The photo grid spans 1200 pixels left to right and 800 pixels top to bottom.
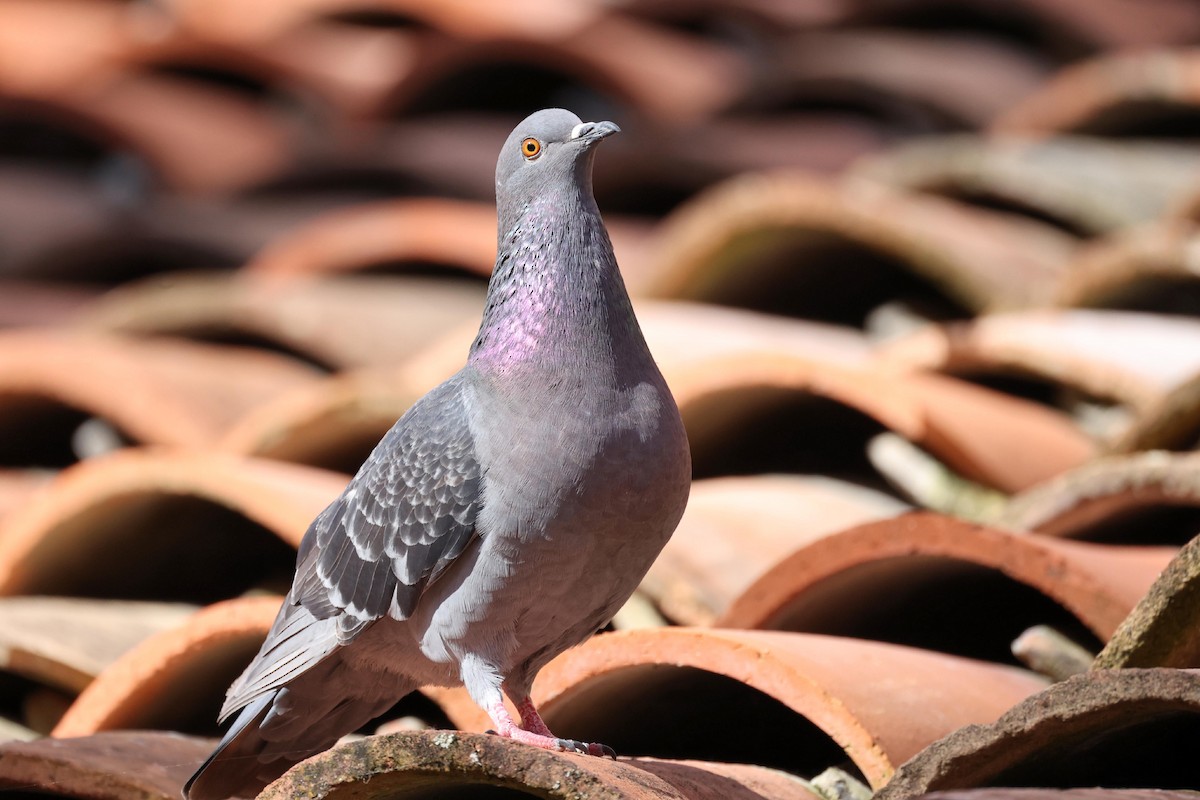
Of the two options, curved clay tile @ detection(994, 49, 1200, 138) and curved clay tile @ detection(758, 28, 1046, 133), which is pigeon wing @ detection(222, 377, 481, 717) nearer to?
curved clay tile @ detection(994, 49, 1200, 138)

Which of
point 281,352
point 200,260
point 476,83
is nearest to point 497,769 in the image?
point 281,352

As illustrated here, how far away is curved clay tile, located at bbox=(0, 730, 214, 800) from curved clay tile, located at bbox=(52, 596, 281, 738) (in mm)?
295

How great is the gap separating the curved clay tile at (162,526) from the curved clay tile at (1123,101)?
138 inches

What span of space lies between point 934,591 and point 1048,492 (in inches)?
12.1

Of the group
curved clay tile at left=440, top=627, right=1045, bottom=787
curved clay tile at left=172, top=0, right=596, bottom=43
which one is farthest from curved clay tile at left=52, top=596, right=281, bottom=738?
curved clay tile at left=172, top=0, right=596, bottom=43

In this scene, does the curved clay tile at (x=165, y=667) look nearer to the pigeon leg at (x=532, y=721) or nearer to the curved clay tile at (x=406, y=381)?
the pigeon leg at (x=532, y=721)

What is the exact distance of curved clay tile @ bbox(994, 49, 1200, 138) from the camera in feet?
19.4

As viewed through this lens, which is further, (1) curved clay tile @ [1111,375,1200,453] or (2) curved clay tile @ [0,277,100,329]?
(2) curved clay tile @ [0,277,100,329]

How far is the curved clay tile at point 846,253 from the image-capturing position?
15.7 ft

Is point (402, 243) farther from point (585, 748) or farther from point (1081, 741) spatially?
point (1081, 741)

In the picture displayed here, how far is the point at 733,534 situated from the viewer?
11.3 ft

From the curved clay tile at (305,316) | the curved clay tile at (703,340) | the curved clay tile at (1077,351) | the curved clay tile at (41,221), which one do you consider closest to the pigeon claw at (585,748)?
the curved clay tile at (703,340)

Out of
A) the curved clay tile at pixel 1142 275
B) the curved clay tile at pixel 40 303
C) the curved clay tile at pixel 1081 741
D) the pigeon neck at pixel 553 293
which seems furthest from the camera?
the curved clay tile at pixel 40 303

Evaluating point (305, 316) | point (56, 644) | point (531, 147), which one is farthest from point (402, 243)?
point (531, 147)
